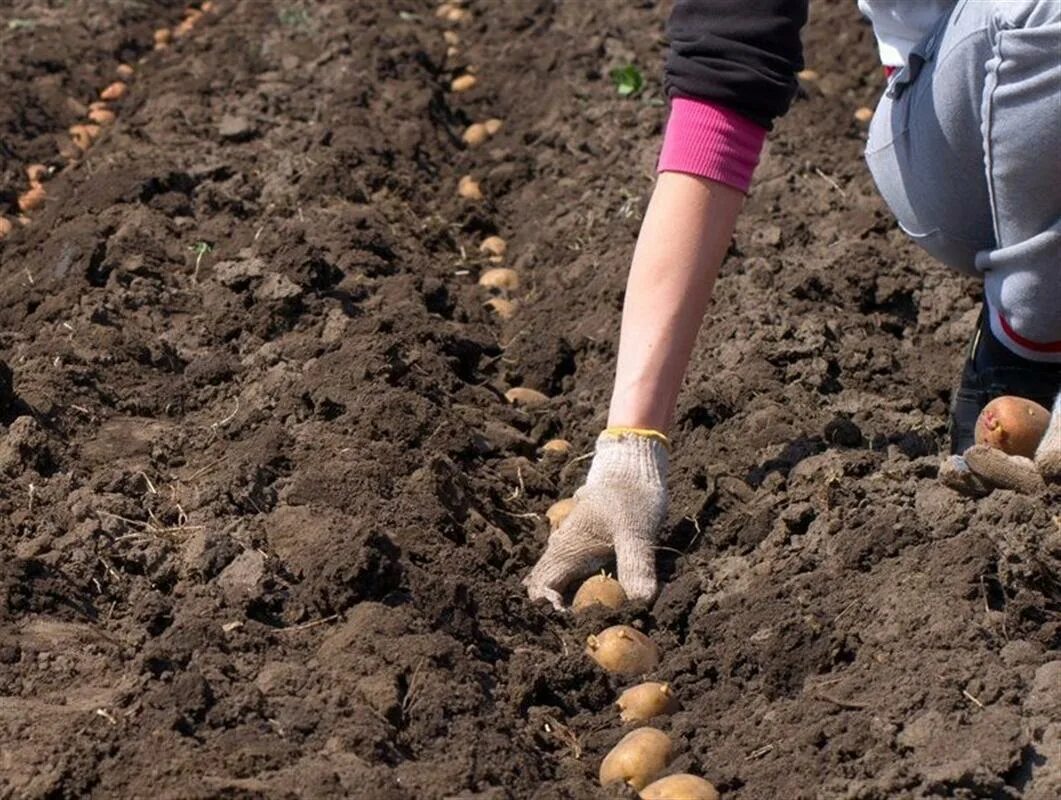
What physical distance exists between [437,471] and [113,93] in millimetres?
2920

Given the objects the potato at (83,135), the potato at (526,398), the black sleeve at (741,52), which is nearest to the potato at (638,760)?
the black sleeve at (741,52)

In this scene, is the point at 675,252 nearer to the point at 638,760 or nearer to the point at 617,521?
the point at 617,521

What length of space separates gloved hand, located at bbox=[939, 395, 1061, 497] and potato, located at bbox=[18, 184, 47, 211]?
293 centimetres

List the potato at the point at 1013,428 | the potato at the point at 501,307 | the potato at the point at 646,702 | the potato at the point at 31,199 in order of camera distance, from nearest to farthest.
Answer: the potato at the point at 646,702
the potato at the point at 1013,428
the potato at the point at 501,307
the potato at the point at 31,199

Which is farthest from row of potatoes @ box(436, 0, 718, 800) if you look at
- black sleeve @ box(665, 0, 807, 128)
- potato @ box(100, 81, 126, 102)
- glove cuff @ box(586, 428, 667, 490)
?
potato @ box(100, 81, 126, 102)

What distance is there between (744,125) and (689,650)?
3.14 feet

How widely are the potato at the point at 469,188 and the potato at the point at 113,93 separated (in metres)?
1.33

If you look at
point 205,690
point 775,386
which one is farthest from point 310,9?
point 205,690

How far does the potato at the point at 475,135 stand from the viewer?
5.61 m

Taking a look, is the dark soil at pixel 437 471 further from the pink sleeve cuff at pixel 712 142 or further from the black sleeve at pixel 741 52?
the black sleeve at pixel 741 52

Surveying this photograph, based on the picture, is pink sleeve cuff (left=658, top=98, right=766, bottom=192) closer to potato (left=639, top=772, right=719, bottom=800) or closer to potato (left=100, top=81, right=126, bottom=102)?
potato (left=639, top=772, right=719, bottom=800)

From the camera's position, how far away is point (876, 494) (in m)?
3.23

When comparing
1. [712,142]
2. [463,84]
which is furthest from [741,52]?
[463,84]

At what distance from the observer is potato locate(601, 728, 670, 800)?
264cm
